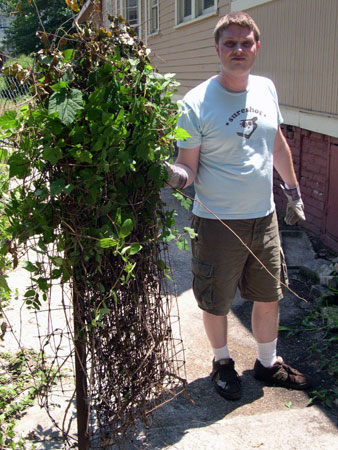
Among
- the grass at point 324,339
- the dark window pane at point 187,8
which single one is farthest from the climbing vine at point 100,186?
the dark window pane at point 187,8

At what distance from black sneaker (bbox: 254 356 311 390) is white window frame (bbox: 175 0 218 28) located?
645cm

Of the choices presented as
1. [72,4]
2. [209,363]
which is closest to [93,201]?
[72,4]

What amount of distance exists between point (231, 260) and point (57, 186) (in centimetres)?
128

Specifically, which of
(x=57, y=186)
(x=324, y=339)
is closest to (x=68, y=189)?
(x=57, y=186)

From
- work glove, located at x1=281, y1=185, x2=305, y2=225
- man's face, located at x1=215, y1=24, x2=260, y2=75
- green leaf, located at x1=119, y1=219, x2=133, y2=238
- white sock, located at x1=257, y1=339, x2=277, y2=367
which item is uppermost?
man's face, located at x1=215, y1=24, x2=260, y2=75

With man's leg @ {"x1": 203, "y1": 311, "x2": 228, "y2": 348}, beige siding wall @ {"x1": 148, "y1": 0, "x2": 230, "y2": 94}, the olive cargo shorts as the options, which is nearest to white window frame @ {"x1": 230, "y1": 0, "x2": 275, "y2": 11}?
beige siding wall @ {"x1": 148, "y1": 0, "x2": 230, "y2": 94}

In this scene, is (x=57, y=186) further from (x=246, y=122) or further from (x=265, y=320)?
(x=265, y=320)

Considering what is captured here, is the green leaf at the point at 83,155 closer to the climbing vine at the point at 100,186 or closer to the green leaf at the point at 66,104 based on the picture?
the climbing vine at the point at 100,186

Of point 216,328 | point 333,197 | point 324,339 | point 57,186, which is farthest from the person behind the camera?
point 333,197

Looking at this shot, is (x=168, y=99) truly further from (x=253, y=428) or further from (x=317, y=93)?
(x=317, y=93)

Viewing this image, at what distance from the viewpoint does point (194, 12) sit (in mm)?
9484

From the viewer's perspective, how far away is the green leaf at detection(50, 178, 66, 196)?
184 centimetres

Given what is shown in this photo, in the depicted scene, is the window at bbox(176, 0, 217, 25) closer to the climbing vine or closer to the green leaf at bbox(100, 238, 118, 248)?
the climbing vine

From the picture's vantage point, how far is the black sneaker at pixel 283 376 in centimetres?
304
